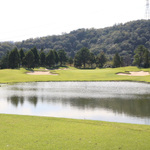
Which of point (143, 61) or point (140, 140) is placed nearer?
point (140, 140)

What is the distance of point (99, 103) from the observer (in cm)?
2644

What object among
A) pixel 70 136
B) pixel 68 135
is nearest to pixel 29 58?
pixel 68 135

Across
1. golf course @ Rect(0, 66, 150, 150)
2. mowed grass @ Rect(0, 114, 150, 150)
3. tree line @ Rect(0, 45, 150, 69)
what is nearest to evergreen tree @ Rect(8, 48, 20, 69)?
tree line @ Rect(0, 45, 150, 69)

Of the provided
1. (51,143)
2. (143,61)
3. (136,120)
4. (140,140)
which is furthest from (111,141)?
(143,61)

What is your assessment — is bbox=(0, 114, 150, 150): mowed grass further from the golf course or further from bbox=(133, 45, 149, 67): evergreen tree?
bbox=(133, 45, 149, 67): evergreen tree

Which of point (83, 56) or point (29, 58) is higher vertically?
point (83, 56)

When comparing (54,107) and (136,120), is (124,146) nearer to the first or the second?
(136,120)

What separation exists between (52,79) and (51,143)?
4846 cm

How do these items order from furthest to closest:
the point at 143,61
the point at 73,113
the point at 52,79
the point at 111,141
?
1. the point at 143,61
2. the point at 52,79
3. the point at 73,113
4. the point at 111,141

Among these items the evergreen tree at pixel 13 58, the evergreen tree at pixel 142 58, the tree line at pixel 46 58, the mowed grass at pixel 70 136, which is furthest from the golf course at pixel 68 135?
the evergreen tree at pixel 142 58

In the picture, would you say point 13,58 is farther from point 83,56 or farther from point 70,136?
point 70,136

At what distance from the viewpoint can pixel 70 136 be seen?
12.2 meters

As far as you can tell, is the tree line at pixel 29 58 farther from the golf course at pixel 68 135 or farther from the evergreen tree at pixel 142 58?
the golf course at pixel 68 135

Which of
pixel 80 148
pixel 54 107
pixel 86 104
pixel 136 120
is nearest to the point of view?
pixel 80 148
